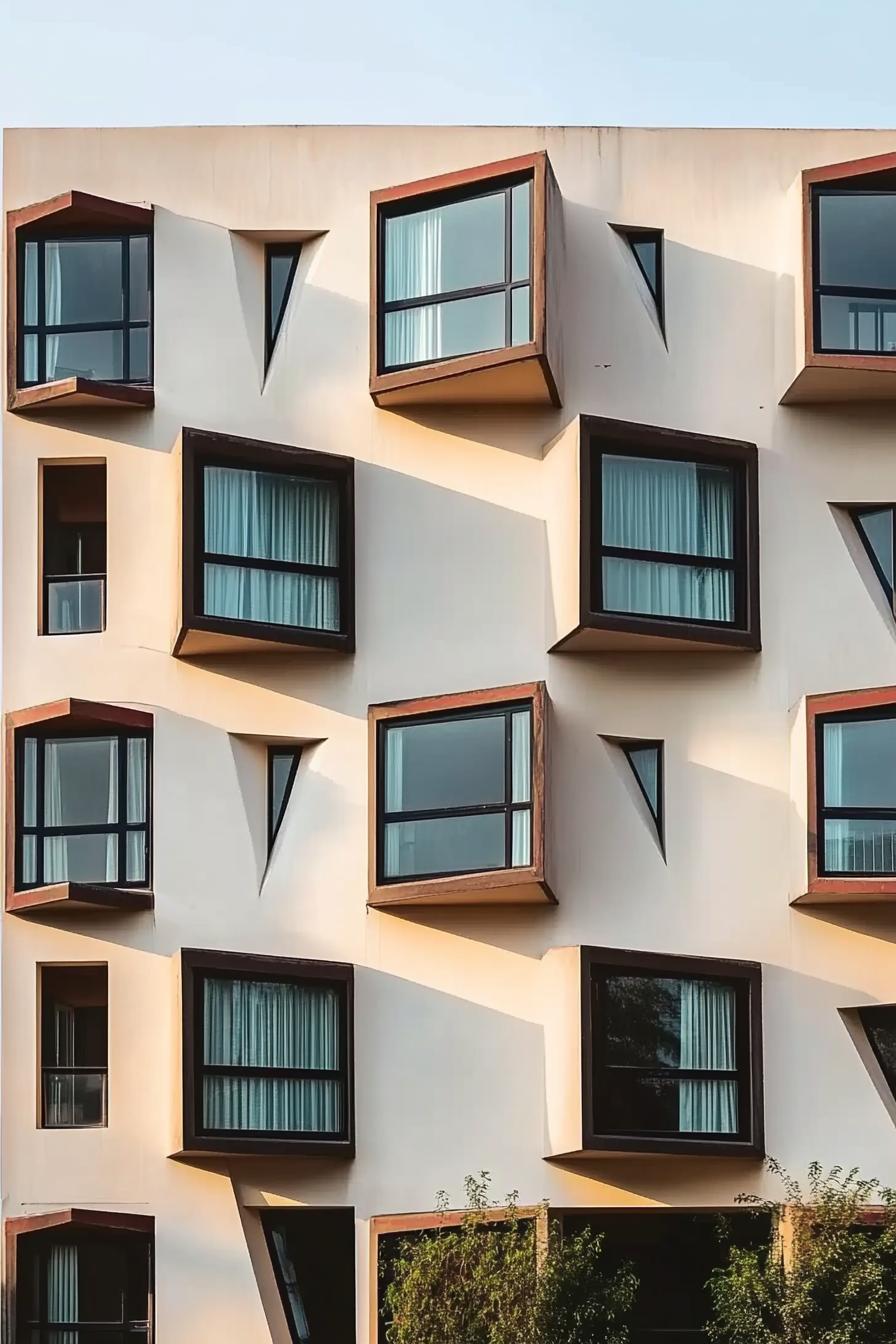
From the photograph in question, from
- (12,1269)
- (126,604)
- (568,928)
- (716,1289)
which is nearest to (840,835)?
(568,928)

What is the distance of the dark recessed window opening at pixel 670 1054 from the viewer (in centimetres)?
2623

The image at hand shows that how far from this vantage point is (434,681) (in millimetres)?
28047

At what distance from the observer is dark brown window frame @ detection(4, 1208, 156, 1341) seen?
87.2ft

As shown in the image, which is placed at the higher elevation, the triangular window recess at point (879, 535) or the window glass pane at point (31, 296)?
the window glass pane at point (31, 296)

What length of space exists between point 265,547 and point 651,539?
4854 millimetres

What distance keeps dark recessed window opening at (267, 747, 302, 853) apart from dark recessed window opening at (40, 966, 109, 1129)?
283cm

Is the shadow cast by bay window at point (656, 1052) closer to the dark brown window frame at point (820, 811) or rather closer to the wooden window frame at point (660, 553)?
the dark brown window frame at point (820, 811)

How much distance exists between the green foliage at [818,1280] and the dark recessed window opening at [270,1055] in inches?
204

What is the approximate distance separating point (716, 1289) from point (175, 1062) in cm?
682

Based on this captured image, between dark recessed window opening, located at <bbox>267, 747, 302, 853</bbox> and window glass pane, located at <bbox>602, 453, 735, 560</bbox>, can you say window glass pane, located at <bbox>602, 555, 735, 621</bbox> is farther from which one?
dark recessed window opening, located at <bbox>267, 747, 302, 853</bbox>

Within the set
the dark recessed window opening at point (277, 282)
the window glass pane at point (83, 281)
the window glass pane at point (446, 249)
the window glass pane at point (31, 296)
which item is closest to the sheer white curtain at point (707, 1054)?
the window glass pane at point (446, 249)

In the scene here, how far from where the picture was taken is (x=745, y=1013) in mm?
26891

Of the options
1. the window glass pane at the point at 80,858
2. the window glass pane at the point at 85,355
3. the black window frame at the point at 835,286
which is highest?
the black window frame at the point at 835,286

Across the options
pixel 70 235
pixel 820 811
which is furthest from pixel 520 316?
pixel 820 811
